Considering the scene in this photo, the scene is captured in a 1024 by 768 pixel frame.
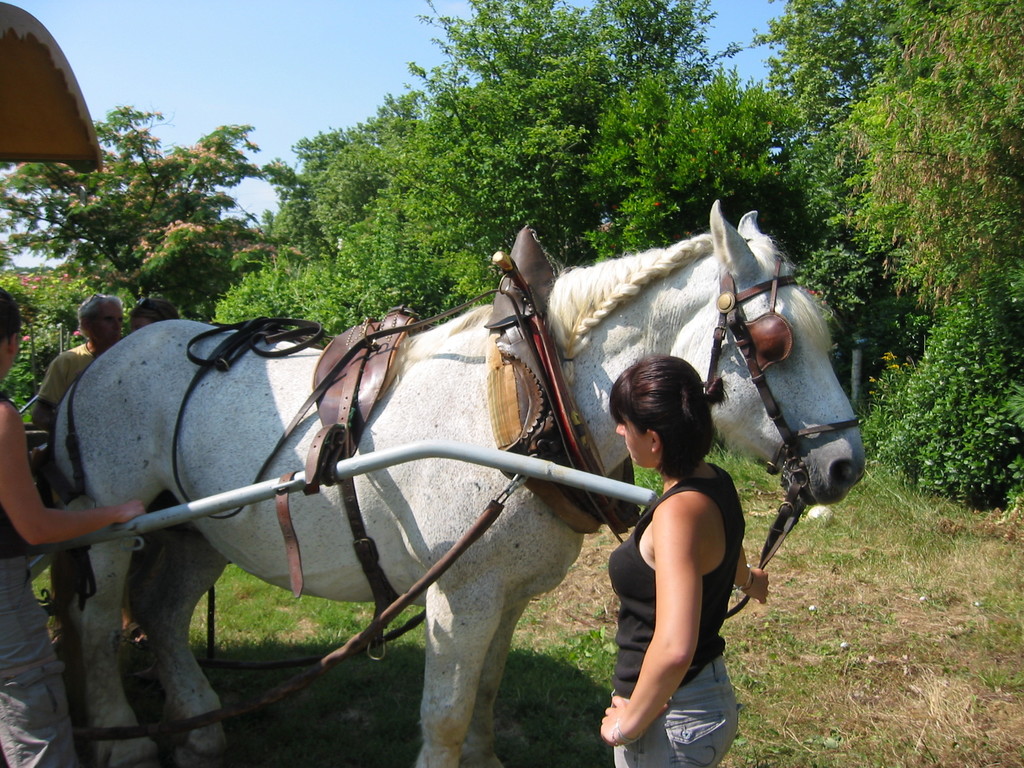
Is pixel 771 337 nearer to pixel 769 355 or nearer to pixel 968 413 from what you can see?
pixel 769 355

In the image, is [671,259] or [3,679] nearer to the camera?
[3,679]

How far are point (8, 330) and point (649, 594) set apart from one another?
1.85m

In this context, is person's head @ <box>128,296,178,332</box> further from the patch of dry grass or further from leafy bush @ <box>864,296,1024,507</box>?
leafy bush @ <box>864,296,1024,507</box>

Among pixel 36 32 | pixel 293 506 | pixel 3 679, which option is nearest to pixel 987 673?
pixel 293 506

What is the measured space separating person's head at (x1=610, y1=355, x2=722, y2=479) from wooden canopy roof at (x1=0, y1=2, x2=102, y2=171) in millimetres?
2202

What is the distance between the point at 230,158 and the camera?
52.6 feet

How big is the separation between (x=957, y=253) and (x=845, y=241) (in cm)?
564

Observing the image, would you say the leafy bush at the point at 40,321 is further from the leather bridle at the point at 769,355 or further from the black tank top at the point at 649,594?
the black tank top at the point at 649,594

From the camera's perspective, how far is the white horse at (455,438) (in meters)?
2.27

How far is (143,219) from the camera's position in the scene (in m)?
15.1

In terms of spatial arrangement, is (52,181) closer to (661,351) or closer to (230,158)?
(230,158)

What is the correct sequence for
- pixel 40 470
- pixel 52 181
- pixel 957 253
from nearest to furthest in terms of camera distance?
pixel 40 470, pixel 957 253, pixel 52 181

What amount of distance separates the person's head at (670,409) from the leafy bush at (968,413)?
16.5ft

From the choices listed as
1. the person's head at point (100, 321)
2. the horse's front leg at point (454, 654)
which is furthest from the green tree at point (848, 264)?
the person's head at point (100, 321)
